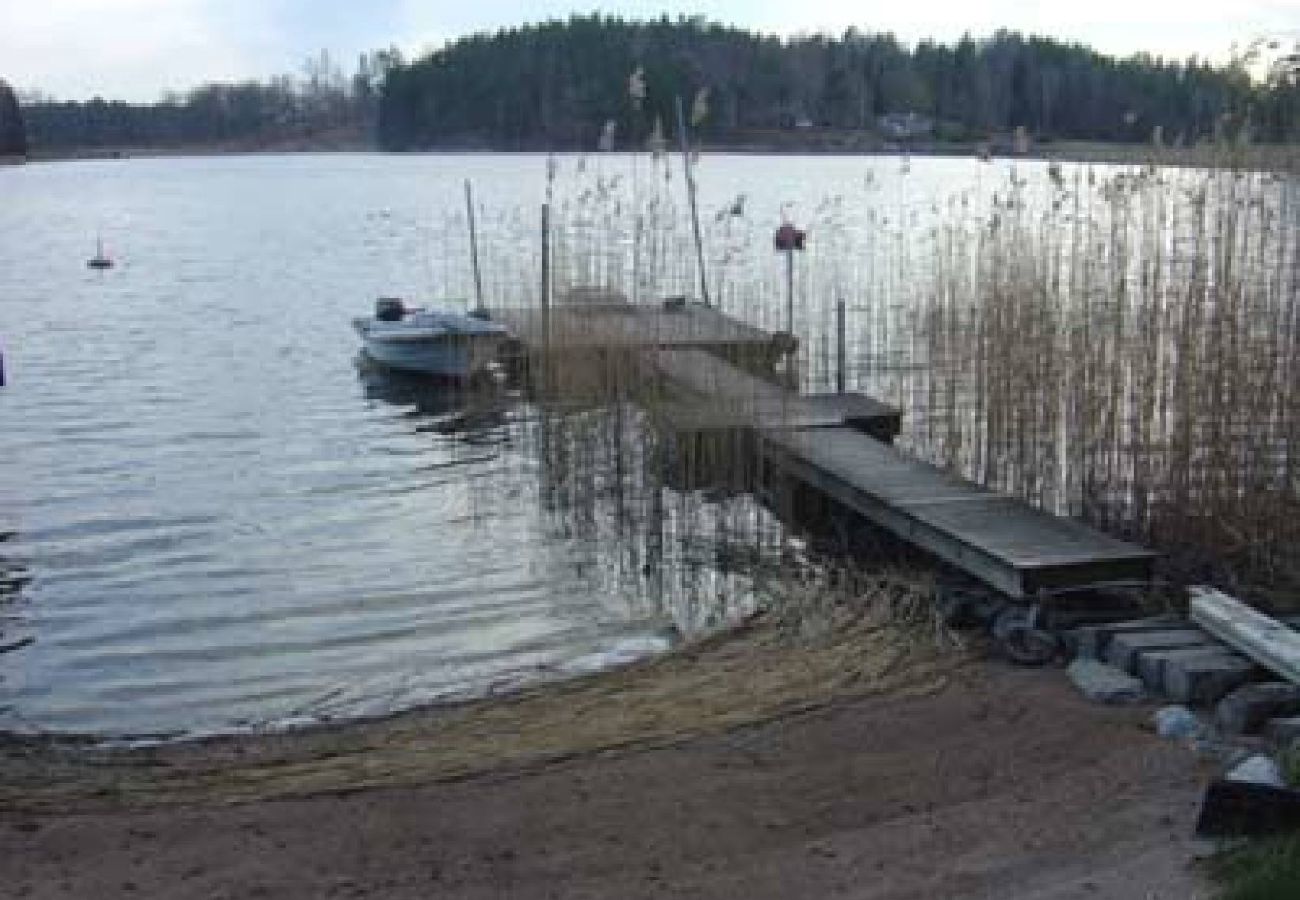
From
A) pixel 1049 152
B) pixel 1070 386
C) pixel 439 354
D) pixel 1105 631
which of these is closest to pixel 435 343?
pixel 439 354

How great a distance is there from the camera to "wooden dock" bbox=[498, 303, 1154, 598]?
8.62m

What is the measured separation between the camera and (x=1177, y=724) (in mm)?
6621

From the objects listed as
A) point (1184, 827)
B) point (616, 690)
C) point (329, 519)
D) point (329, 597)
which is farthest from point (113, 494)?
point (1184, 827)

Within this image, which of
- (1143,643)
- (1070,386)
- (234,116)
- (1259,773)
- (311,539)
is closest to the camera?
(1259,773)

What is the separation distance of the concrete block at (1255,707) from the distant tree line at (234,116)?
12477 centimetres

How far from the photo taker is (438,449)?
16656 millimetres

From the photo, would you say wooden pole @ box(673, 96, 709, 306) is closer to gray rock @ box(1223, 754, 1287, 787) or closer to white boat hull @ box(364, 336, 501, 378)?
white boat hull @ box(364, 336, 501, 378)

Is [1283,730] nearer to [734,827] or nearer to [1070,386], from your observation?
[734,827]

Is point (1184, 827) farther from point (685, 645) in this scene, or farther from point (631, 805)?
point (685, 645)

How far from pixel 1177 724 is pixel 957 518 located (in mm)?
3181

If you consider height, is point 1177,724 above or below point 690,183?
below

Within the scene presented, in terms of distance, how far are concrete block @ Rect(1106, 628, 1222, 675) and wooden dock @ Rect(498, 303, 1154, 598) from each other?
83cm

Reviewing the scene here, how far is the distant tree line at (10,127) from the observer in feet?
50.7

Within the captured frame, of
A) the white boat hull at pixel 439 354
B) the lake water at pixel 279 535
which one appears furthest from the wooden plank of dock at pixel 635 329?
the white boat hull at pixel 439 354
